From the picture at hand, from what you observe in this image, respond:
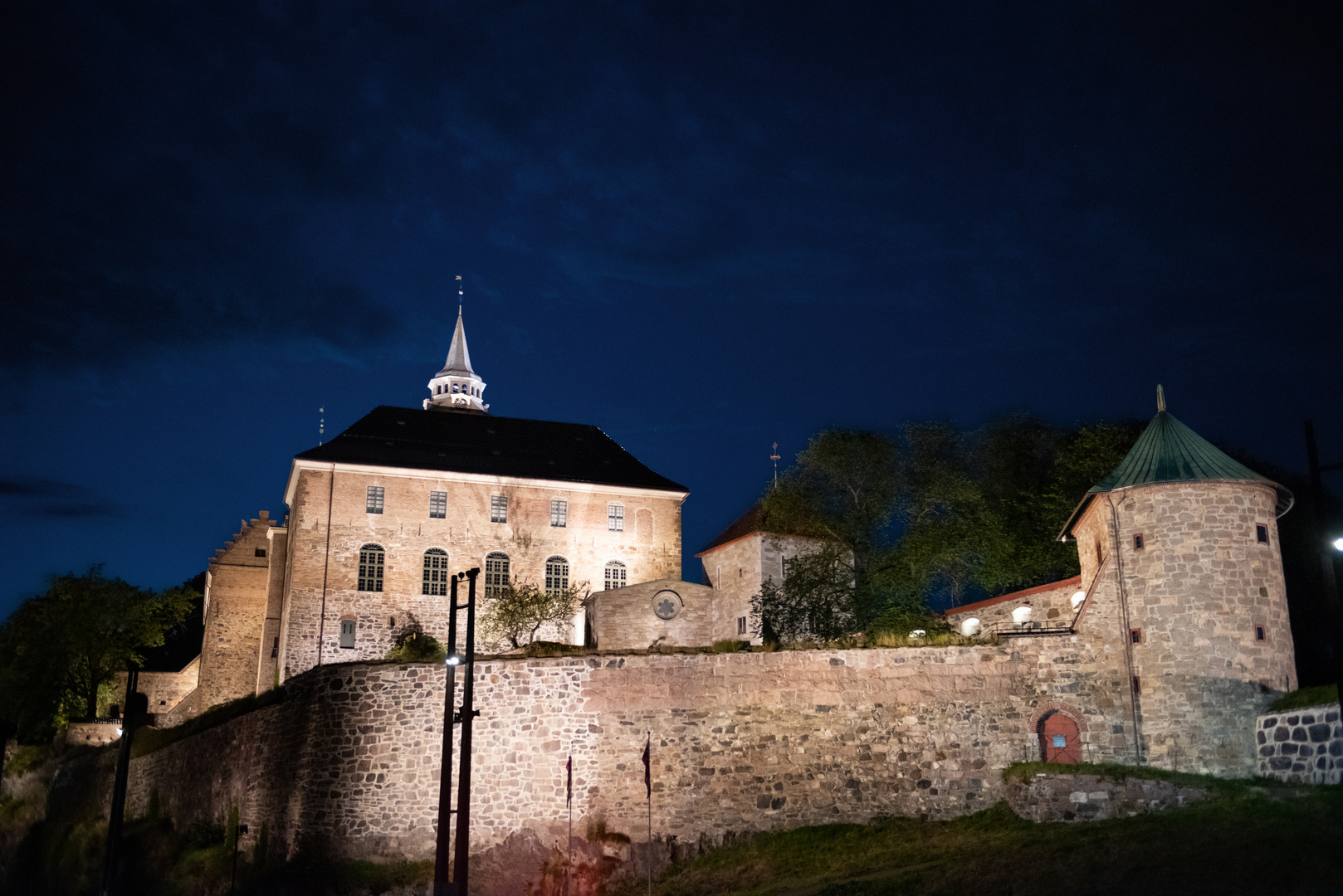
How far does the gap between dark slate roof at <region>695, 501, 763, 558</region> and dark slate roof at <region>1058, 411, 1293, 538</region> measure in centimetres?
1615

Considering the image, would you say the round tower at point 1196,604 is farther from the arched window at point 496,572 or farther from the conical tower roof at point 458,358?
the conical tower roof at point 458,358

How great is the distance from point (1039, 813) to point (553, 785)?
12029 mm

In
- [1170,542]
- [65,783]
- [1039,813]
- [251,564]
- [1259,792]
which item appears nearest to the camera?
[1259,792]

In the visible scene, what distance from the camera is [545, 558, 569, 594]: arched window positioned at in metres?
53.0

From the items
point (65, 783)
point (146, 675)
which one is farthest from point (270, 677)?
point (146, 675)

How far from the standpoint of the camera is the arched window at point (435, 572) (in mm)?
50875

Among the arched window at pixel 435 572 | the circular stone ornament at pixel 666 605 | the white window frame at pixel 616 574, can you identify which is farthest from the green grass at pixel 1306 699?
the arched window at pixel 435 572

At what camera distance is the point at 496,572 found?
171 feet

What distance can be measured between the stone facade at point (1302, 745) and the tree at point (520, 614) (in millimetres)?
26319

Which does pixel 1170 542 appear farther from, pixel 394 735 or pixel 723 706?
pixel 394 735

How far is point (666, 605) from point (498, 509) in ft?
31.9

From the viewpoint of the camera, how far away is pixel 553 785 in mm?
31234

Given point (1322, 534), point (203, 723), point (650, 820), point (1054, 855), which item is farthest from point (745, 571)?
point (1322, 534)

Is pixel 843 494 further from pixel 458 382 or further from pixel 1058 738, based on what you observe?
pixel 458 382
